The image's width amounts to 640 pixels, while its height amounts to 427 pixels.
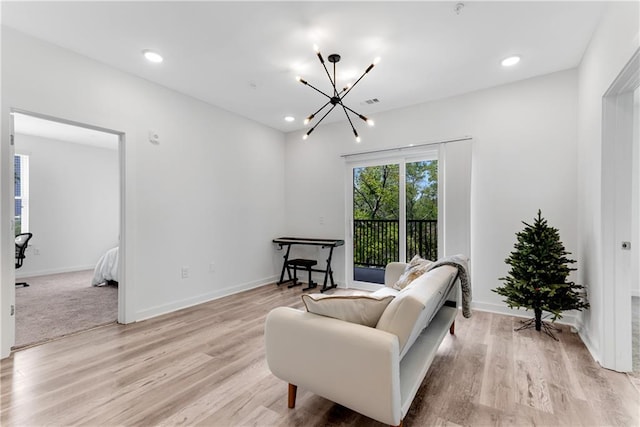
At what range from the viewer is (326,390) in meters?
1.51

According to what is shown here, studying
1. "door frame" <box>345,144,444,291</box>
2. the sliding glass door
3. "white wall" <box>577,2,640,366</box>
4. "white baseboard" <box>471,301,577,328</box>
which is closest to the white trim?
"door frame" <box>345,144,444,291</box>

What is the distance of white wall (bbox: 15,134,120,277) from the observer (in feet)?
18.3

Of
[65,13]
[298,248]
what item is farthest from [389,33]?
[298,248]

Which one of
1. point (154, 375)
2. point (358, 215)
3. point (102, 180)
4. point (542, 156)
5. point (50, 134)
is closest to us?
point (154, 375)

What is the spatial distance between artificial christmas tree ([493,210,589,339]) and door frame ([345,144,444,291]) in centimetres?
99

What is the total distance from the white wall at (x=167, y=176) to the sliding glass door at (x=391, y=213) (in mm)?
1498

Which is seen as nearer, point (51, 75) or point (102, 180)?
point (51, 75)

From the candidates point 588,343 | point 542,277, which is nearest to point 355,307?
point 542,277

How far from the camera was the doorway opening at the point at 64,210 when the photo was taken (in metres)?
4.47

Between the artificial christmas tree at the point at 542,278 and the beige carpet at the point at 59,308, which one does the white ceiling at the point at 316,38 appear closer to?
the artificial christmas tree at the point at 542,278

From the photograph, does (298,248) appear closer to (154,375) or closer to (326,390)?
(154,375)

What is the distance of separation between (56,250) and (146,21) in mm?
5784

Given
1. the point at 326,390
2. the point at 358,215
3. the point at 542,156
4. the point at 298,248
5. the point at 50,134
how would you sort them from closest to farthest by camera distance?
1. the point at 326,390
2. the point at 542,156
3. the point at 358,215
4. the point at 298,248
5. the point at 50,134

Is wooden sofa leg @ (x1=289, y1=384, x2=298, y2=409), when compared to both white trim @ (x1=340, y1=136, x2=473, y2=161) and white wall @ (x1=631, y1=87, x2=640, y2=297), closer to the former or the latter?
white trim @ (x1=340, y1=136, x2=473, y2=161)
